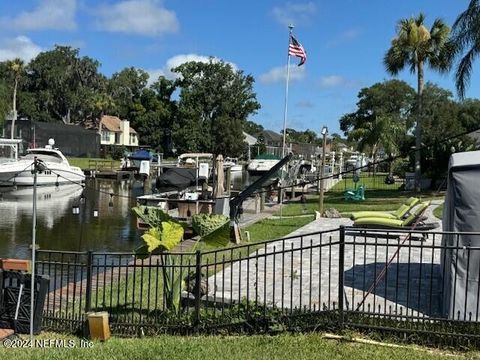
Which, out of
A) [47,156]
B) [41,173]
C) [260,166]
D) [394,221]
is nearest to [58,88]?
[260,166]

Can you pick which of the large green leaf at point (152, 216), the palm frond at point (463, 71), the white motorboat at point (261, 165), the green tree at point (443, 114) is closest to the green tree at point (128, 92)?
the white motorboat at point (261, 165)

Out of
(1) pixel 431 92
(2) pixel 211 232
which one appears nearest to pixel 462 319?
(2) pixel 211 232

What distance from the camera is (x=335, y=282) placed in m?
9.15

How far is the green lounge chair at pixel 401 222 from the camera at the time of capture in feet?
43.5

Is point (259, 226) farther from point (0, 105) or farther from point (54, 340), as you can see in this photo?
point (0, 105)

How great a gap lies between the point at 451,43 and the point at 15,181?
2923 centimetres

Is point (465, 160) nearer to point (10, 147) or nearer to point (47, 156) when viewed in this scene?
point (47, 156)

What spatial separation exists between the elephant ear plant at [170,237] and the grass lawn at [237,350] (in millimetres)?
1069

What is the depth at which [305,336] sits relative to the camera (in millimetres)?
6426

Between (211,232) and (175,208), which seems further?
(175,208)

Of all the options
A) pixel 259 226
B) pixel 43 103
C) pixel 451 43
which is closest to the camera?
pixel 259 226

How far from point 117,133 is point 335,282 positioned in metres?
81.6

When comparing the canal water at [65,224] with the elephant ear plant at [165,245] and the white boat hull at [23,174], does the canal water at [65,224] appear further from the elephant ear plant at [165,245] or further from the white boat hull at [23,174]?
the elephant ear plant at [165,245]

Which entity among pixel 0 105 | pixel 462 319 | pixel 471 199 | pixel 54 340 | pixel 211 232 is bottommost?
pixel 54 340
